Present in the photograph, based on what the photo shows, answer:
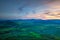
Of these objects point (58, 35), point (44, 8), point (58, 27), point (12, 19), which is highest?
point (44, 8)

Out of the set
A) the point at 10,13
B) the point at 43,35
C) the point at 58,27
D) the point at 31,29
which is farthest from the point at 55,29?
the point at 10,13

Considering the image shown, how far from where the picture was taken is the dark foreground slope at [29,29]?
5.88 ft

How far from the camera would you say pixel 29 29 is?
1.83m

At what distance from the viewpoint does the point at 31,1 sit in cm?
187

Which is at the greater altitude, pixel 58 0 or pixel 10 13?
pixel 58 0

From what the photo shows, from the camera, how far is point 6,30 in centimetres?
183

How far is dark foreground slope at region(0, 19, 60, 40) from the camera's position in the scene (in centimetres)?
179

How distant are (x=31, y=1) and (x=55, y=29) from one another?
1.81ft

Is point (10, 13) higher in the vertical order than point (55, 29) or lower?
higher

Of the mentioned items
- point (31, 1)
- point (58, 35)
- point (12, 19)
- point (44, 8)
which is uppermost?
point (31, 1)

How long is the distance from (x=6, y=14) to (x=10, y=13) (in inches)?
2.5

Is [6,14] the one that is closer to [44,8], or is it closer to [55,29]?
[44,8]

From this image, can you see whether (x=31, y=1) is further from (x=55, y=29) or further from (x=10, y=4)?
→ (x=55, y=29)

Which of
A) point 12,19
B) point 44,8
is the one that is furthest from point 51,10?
point 12,19
